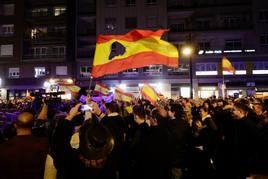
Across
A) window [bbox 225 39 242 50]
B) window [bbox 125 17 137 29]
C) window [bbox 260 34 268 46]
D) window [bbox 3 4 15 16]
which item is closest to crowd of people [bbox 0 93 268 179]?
window [bbox 260 34 268 46]

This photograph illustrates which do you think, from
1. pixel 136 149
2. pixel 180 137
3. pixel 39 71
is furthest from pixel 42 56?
pixel 136 149

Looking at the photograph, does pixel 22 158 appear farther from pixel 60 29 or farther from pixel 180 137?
pixel 60 29

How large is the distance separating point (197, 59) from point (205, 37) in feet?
12.0

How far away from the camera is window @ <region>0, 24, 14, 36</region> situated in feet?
146

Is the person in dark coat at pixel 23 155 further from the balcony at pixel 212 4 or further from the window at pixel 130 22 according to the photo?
the balcony at pixel 212 4

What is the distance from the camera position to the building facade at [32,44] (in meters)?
42.6

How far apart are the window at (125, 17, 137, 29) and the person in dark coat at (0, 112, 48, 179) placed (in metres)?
39.3

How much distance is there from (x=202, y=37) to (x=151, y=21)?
7.07 m

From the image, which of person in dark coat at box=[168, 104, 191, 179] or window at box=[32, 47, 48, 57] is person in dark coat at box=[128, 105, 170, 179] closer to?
person in dark coat at box=[168, 104, 191, 179]

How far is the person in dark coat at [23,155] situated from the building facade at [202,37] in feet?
113

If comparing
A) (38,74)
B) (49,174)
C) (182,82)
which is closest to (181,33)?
(182,82)

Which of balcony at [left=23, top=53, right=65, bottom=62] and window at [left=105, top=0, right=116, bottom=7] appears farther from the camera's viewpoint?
window at [left=105, top=0, right=116, bottom=7]

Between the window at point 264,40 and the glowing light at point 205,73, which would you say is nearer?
the glowing light at point 205,73

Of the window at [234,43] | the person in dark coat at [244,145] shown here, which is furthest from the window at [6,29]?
the person in dark coat at [244,145]
